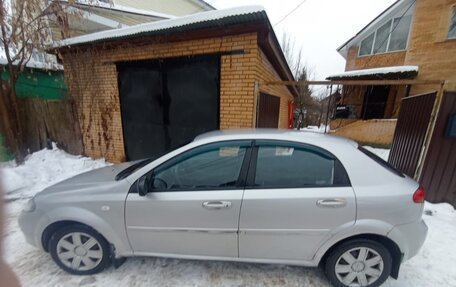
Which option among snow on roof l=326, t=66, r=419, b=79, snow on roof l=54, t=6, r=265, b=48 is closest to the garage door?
snow on roof l=54, t=6, r=265, b=48

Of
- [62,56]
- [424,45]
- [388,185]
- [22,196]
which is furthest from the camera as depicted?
[424,45]

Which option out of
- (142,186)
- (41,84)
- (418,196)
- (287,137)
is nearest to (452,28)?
(418,196)

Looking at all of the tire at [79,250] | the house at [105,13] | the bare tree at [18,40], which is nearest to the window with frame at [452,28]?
the house at [105,13]

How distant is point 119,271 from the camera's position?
7.16 ft

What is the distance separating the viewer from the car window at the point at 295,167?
6.15ft

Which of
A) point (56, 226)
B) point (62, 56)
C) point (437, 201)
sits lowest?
point (437, 201)

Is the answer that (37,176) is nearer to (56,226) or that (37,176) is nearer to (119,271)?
(56,226)

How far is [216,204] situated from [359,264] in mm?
1473

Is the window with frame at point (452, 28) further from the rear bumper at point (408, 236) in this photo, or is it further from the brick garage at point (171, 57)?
the rear bumper at point (408, 236)

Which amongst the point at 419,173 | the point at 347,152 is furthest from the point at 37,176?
the point at 419,173

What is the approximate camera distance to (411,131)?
13.2 ft

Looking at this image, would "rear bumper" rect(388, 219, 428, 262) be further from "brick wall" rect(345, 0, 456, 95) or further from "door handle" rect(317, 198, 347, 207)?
"brick wall" rect(345, 0, 456, 95)

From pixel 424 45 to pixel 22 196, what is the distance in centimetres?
1494

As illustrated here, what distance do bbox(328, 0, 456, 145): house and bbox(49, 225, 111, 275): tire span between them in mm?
10194
